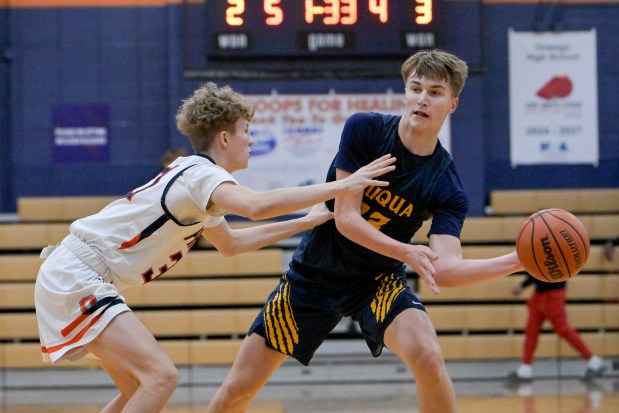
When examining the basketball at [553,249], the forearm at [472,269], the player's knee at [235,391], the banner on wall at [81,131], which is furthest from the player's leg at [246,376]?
the banner on wall at [81,131]

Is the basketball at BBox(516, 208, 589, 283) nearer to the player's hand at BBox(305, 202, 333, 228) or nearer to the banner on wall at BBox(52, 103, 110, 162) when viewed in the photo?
the player's hand at BBox(305, 202, 333, 228)

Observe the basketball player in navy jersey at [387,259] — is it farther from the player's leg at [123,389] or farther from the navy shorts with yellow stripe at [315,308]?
the player's leg at [123,389]

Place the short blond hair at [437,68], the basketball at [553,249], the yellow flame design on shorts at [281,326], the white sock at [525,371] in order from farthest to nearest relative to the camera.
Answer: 1. the white sock at [525,371]
2. the yellow flame design on shorts at [281,326]
3. the short blond hair at [437,68]
4. the basketball at [553,249]

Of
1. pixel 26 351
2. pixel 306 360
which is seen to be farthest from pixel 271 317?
pixel 26 351

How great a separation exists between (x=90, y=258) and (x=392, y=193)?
4.51 feet

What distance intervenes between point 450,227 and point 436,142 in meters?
0.42

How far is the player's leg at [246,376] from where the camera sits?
4340 mm

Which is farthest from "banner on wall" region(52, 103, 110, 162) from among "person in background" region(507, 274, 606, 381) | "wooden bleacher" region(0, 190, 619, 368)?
"person in background" region(507, 274, 606, 381)

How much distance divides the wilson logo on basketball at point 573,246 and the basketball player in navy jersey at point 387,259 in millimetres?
219

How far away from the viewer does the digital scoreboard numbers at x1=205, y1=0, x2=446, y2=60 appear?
889cm

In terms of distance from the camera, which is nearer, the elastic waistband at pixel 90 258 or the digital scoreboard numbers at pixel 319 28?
the elastic waistband at pixel 90 258

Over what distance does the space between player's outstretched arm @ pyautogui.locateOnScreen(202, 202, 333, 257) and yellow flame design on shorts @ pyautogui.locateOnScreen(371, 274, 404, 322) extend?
0.41m

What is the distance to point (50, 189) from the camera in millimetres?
10539

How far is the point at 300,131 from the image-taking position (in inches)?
398
